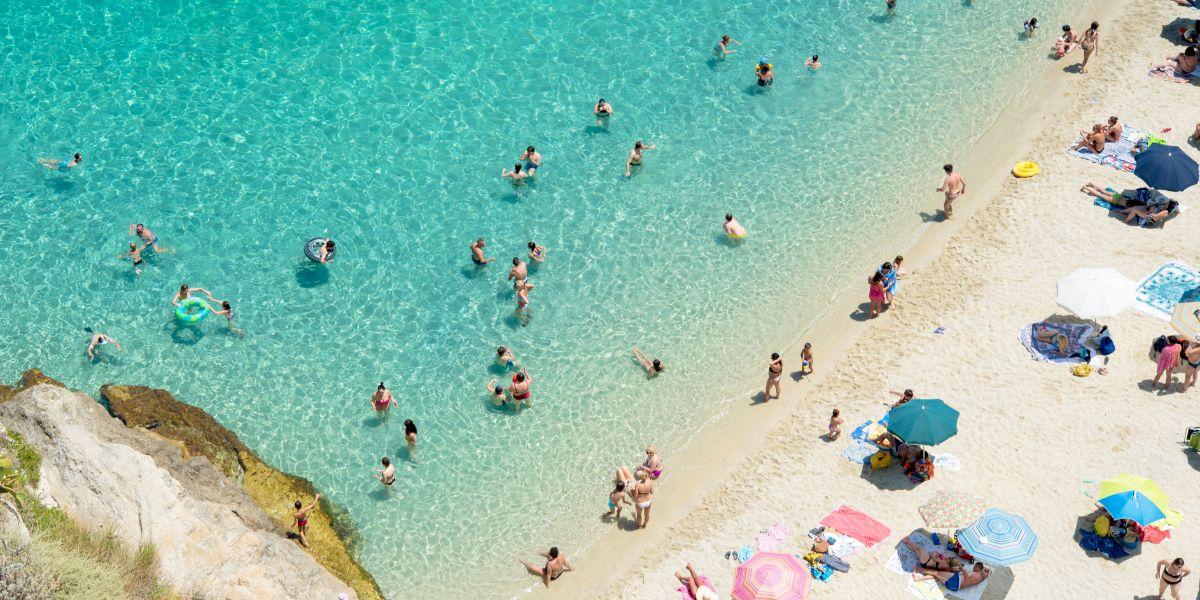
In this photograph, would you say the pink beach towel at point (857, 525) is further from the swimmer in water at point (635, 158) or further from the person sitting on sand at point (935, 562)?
the swimmer in water at point (635, 158)

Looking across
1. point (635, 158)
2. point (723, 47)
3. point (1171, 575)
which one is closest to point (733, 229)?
point (635, 158)

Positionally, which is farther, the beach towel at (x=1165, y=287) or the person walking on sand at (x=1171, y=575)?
the beach towel at (x=1165, y=287)

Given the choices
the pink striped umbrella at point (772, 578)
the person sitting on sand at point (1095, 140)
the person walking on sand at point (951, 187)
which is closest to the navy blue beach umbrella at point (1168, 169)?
the person sitting on sand at point (1095, 140)

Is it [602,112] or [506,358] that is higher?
[602,112]

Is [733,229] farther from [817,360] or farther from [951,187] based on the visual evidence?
[951,187]

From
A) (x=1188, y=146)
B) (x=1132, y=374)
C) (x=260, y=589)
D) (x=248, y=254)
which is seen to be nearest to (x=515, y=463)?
(x=260, y=589)
